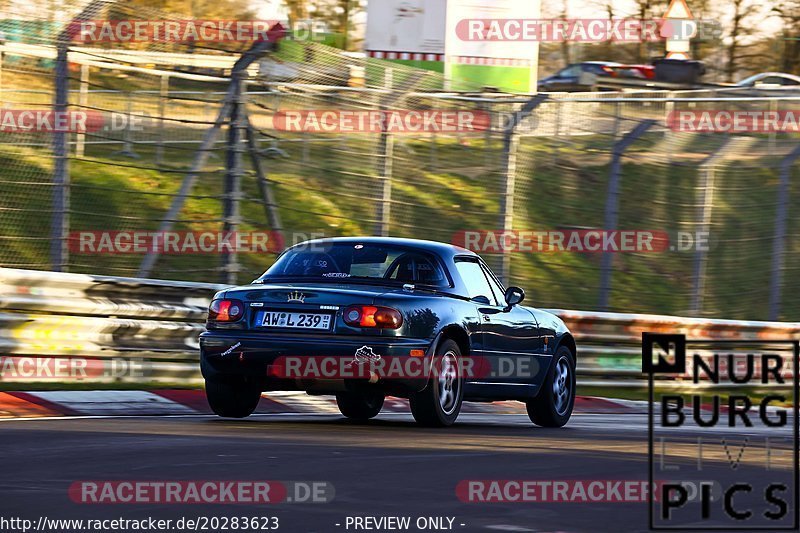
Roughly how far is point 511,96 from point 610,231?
1794 mm

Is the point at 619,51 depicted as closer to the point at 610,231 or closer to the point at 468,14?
the point at 468,14

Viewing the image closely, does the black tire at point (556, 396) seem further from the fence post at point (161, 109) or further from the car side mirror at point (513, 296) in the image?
the fence post at point (161, 109)

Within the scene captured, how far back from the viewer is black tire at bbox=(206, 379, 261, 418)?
1006cm

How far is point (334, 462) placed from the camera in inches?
293

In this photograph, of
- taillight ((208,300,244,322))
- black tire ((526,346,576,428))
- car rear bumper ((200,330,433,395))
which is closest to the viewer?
car rear bumper ((200,330,433,395))

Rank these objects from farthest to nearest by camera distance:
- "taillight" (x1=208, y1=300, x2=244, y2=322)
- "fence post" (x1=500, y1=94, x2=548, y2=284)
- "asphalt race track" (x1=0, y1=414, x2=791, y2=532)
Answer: "fence post" (x1=500, y1=94, x2=548, y2=284), "taillight" (x1=208, y1=300, x2=244, y2=322), "asphalt race track" (x1=0, y1=414, x2=791, y2=532)

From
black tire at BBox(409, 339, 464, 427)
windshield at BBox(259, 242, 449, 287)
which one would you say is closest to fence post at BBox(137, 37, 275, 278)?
windshield at BBox(259, 242, 449, 287)

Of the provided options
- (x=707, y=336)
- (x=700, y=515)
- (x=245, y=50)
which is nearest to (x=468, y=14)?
(x=707, y=336)

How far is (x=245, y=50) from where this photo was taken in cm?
Answer: 1326

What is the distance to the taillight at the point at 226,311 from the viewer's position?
962 centimetres

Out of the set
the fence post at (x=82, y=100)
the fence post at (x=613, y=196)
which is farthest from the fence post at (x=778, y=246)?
the fence post at (x=82, y=100)

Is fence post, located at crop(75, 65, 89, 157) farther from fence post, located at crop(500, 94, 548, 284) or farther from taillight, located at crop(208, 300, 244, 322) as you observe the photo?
fence post, located at crop(500, 94, 548, 284)

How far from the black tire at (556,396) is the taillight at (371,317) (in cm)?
229

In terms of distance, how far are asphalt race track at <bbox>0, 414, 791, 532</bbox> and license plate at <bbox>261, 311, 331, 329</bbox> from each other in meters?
0.65
